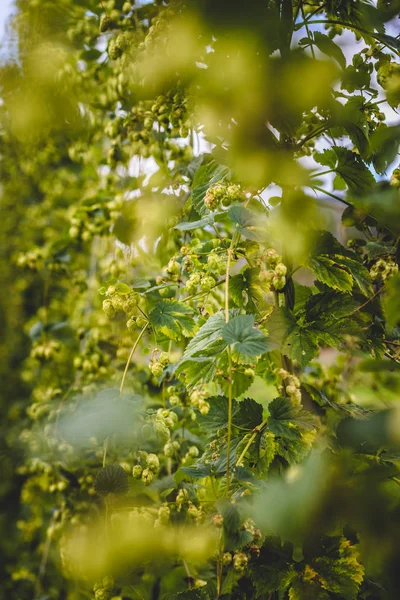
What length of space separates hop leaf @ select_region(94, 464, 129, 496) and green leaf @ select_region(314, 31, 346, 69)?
747 mm

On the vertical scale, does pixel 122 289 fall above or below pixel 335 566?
above

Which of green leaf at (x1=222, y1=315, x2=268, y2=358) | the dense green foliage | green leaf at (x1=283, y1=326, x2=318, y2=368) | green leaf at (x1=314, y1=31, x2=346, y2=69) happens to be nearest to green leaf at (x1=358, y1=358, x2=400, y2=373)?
the dense green foliage

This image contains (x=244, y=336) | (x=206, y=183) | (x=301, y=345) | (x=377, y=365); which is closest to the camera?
(x=377, y=365)

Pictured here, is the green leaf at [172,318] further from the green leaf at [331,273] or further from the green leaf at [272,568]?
the green leaf at [272,568]

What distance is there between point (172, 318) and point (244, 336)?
19 centimetres

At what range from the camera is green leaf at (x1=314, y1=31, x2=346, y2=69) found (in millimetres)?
731

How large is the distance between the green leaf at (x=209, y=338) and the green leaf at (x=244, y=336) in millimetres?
21

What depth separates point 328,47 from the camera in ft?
2.42

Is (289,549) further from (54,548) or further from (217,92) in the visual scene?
(54,548)

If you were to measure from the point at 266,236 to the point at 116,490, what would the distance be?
1.45 feet

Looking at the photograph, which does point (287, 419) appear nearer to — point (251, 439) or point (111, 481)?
point (251, 439)

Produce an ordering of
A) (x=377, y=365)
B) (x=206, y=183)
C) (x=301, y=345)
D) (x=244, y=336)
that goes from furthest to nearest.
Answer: (x=206, y=183) < (x=301, y=345) < (x=244, y=336) < (x=377, y=365)

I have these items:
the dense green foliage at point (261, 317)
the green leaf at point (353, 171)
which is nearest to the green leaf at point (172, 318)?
the dense green foliage at point (261, 317)

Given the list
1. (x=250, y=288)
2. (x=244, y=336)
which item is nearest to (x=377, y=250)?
(x=250, y=288)
